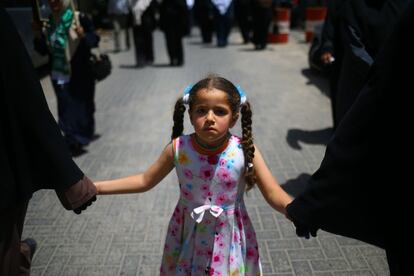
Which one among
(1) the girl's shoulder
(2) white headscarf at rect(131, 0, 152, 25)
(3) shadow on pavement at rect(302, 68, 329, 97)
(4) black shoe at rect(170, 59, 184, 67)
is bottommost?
(4) black shoe at rect(170, 59, 184, 67)

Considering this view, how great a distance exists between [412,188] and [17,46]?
5.27 feet

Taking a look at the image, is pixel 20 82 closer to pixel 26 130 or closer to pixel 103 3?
pixel 26 130

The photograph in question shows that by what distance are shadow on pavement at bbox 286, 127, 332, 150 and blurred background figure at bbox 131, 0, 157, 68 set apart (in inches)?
244

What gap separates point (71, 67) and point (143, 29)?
6.36 m

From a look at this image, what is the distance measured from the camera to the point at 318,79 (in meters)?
9.74

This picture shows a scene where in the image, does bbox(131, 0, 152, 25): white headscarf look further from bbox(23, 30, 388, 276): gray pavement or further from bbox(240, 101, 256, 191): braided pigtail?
bbox(240, 101, 256, 191): braided pigtail

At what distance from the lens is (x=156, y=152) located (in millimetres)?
5578

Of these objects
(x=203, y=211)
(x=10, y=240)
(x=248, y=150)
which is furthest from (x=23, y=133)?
(x=248, y=150)

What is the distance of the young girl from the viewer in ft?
7.18

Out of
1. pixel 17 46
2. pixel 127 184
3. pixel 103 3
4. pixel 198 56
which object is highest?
pixel 17 46

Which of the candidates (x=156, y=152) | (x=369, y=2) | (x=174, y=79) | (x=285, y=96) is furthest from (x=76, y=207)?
(x=174, y=79)

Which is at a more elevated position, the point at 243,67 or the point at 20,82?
the point at 20,82

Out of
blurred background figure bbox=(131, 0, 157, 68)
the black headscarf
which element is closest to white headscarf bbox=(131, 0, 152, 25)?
blurred background figure bbox=(131, 0, 157, 68)

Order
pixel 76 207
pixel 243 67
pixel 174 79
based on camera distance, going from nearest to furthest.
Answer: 1. pixel 76 207
2. pixel 174 79
3. pixel 243 67
